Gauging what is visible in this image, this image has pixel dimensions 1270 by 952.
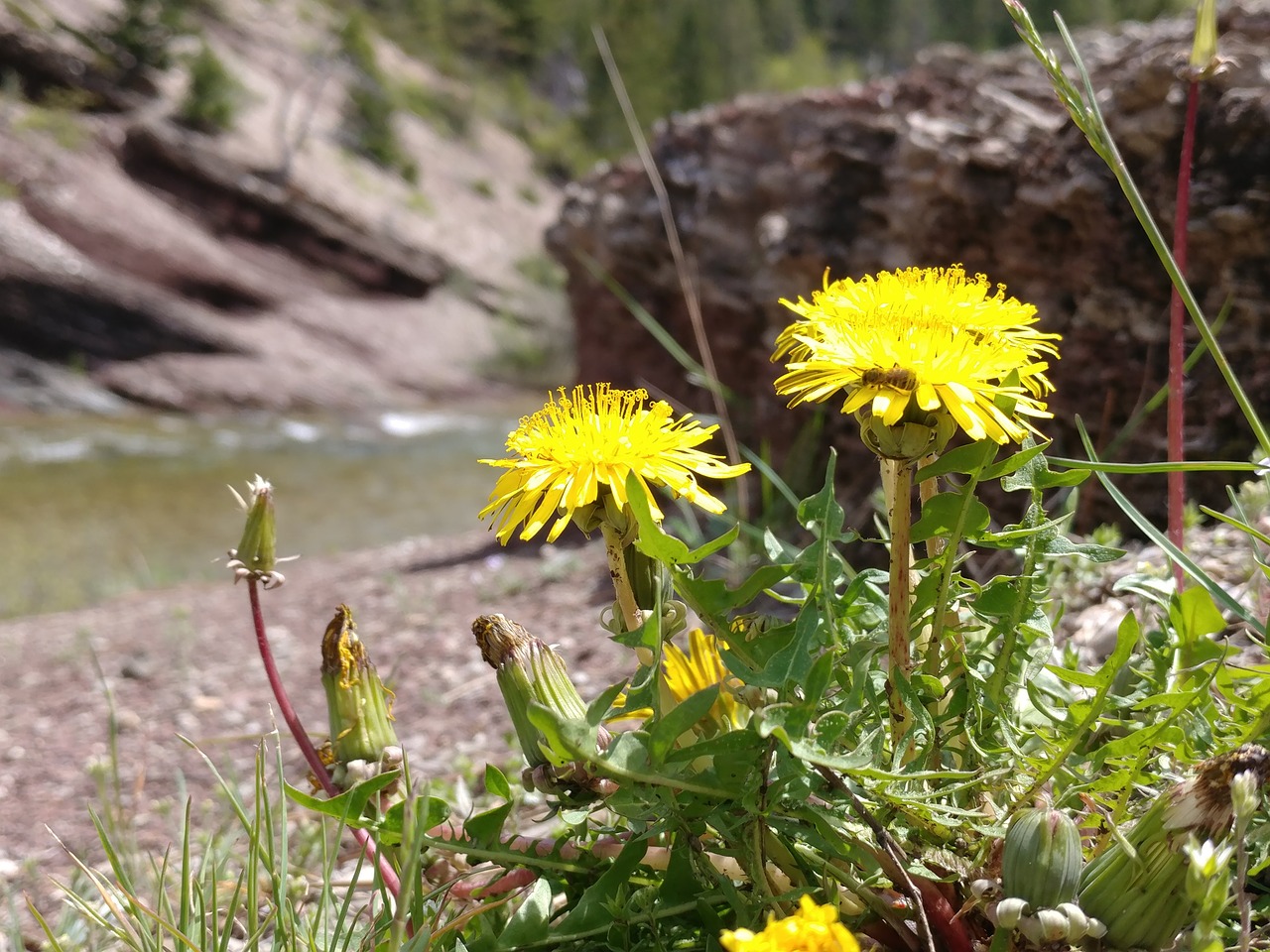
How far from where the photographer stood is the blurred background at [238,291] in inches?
300

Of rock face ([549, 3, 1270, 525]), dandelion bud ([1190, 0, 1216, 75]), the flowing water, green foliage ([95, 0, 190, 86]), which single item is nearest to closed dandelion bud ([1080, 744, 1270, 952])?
dandelion bud ([1190, 0, 1216, 75])

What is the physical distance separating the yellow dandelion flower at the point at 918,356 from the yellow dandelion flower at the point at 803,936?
307 millimetres

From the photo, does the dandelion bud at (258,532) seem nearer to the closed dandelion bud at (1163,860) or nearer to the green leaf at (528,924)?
the green leaf at (528,924)

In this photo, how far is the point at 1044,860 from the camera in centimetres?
61

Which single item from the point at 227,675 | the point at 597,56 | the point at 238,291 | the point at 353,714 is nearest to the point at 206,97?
the point at 238,291

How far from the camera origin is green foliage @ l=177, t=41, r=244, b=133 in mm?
14961

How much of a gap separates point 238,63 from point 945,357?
2038cm

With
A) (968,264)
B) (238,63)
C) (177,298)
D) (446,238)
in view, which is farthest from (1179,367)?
(238,63)

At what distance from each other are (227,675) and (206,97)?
1498cm

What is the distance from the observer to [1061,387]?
91.5 inches

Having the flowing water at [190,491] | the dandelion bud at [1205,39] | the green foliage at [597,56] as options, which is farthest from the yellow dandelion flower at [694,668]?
the green foliage at [597,56]

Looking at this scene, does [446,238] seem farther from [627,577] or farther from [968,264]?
[627,577]

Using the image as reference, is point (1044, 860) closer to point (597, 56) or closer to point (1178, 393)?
point (1178, 393)

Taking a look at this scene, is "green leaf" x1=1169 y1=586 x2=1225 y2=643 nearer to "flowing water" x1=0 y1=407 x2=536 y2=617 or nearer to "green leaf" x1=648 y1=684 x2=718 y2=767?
"green leaf" x1=648 y1=684 x2=718 y2=767
